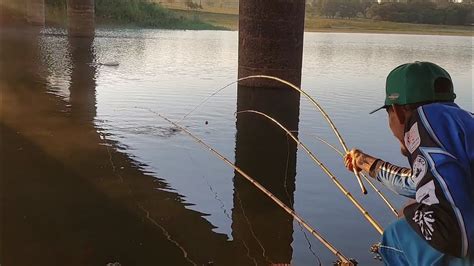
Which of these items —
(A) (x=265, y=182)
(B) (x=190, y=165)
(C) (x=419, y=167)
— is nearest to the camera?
(C) (x=419, y=167)

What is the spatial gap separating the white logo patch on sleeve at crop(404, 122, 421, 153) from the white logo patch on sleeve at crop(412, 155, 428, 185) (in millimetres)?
69

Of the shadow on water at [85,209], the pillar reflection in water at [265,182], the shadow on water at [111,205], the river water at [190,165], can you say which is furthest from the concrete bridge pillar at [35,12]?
the shadow on water at [85,209]

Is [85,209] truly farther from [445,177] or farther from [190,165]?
[445,177]

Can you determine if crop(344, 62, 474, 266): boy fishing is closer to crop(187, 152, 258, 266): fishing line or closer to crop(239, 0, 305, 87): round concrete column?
crop(187, 152, 258, 266): fishing line

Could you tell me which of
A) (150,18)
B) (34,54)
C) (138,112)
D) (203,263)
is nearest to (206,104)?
(138,112)

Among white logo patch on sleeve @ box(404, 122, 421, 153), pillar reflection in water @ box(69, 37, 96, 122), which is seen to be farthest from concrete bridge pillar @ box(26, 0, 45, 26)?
white logo patch on sleeve @ box(404, 122, 421, 153)

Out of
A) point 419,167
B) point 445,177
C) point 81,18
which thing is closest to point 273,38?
point 419,167

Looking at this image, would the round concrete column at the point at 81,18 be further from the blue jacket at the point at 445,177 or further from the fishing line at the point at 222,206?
the blue jacket at the point at 445,177

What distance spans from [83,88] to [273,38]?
20.5 ft

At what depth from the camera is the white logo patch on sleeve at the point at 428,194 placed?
2.42 m

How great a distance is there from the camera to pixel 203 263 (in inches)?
215

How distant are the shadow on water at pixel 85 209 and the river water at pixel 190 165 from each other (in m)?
0.02

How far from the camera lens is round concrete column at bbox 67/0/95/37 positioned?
46.9 metres

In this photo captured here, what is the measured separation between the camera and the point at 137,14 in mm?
77188
